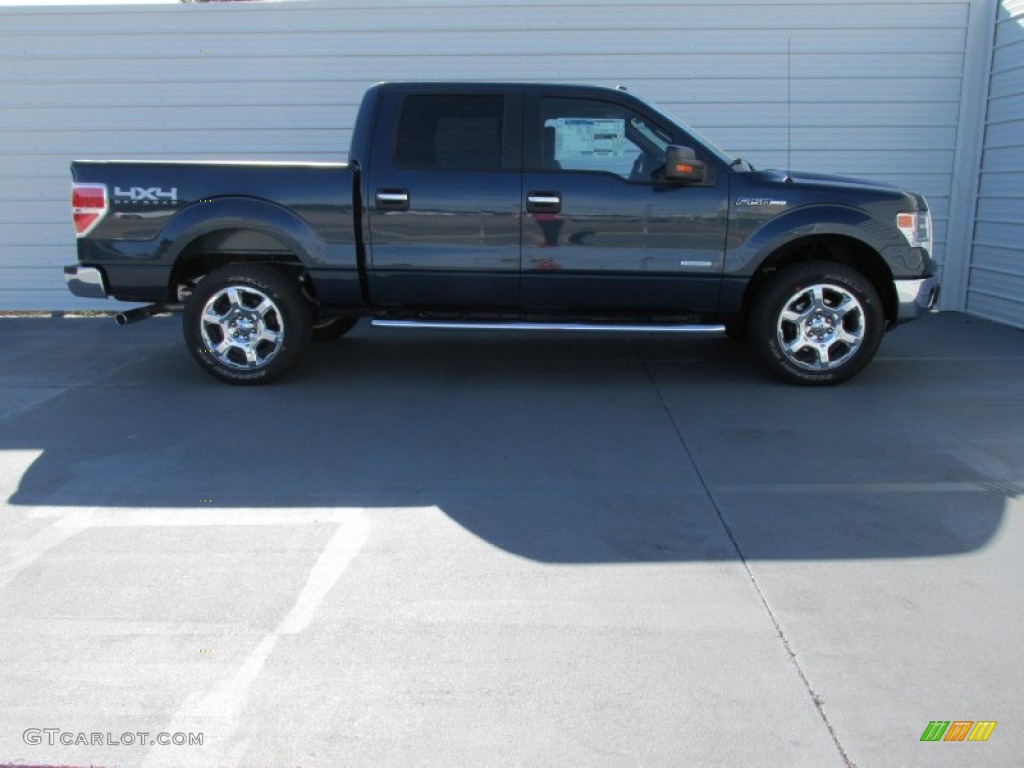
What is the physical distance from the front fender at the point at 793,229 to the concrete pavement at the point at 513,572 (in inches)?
39.4

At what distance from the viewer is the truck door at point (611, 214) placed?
6023 millimetres

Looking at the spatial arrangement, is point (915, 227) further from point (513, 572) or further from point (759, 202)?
point (513, 572)

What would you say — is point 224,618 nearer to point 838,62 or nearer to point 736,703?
point 736,703

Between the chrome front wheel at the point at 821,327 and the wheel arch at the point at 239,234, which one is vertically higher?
the wheel arch at the point at 239,234

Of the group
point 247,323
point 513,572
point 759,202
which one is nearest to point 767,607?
point 513,572

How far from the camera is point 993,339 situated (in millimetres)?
8219

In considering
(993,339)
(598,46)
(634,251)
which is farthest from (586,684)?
(598,46)

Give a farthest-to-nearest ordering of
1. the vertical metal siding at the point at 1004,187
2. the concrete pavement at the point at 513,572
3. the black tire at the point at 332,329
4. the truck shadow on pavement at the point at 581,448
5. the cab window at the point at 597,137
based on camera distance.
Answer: the vertical metal siding at the point at 1004,187 < the black tire at the point at 332,329 < the cab window at the point at 597,137 < the truck shadow on pavement at the point at 581,448 < the concrete pavement at the point at 513,572

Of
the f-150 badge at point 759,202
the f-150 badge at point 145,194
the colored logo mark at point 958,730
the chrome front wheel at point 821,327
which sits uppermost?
the f-150 badge at point 145,194

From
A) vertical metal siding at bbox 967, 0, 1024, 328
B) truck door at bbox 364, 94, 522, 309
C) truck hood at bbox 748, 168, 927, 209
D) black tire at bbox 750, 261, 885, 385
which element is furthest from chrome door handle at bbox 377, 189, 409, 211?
vertical metal siding at bbox 967, 0, 1024, 328

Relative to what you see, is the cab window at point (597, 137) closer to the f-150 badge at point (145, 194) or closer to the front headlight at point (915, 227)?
the front headlight at point (915, 227)

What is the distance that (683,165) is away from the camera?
579cm

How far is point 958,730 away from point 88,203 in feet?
19.5

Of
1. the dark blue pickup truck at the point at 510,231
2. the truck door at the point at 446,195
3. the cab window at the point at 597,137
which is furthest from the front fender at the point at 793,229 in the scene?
the truck door at the point at 446,195
